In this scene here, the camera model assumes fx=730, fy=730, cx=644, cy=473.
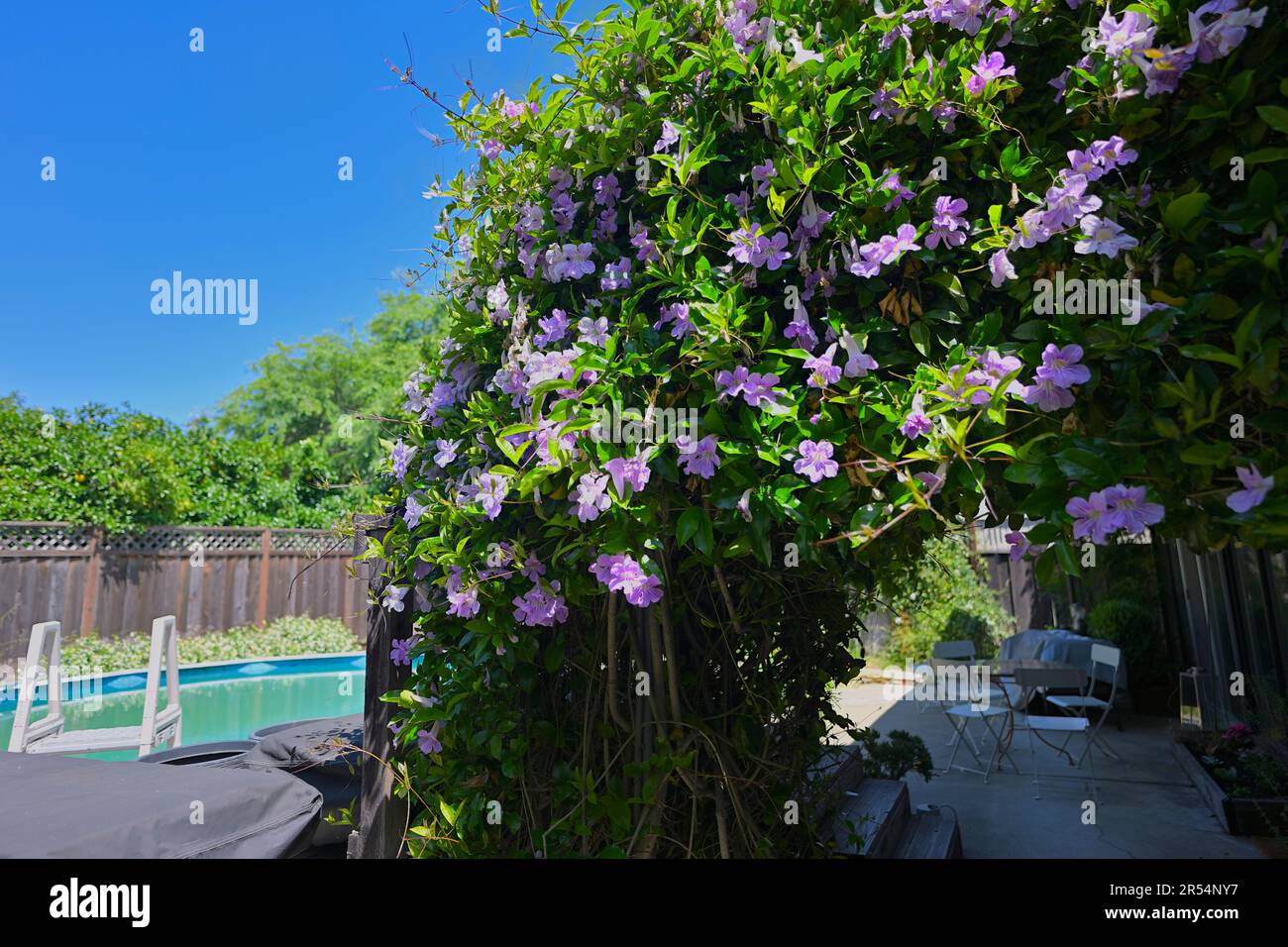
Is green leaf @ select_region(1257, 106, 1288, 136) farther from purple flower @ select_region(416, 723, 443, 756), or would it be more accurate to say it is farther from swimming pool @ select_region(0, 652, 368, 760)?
swimming pool @ select_region(0, 652, 368, 760)

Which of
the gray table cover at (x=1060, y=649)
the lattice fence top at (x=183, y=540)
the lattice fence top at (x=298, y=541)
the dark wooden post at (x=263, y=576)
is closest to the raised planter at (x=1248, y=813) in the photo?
the gray table cover at (x=1060, y=649)

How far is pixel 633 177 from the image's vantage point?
1.38 m

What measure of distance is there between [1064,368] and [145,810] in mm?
1777

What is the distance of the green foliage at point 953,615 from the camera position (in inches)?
375

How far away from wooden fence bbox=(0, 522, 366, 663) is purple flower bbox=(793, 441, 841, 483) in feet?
26.4

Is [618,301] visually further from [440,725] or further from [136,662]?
[136,662]

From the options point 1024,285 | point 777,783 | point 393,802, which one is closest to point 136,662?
point 393,802

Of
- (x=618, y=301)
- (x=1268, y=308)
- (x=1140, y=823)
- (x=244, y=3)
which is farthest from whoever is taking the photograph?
(x=244, y=3)

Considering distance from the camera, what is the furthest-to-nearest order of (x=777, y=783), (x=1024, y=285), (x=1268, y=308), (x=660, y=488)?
(x=777, y=783), (x=660, y=488), (x=1024, y=285), (x=1268, y=308)

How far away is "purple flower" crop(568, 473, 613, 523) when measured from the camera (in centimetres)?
111

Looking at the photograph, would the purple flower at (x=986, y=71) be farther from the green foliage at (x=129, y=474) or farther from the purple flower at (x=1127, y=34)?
the green foliage at (x=129, y=474)

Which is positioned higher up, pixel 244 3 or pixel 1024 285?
pixel 244 3

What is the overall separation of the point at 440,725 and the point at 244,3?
1249 cm
